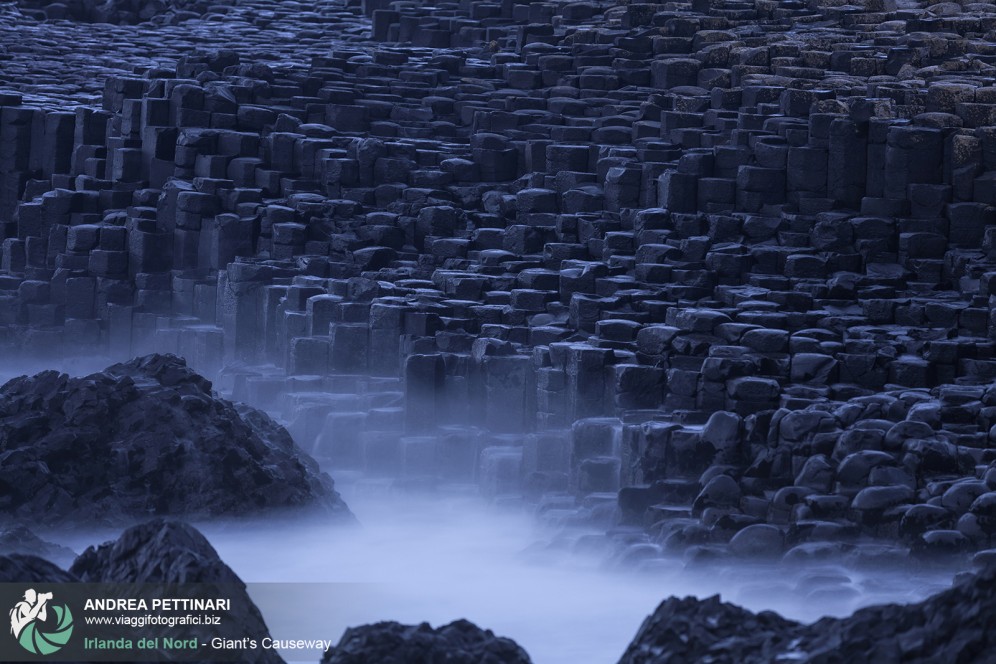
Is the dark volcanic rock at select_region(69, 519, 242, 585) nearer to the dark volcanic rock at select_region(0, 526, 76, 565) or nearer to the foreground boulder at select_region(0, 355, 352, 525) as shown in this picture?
the dark volcanic rock at select_region(0, 526, 76, 565)

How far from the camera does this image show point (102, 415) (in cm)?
1110

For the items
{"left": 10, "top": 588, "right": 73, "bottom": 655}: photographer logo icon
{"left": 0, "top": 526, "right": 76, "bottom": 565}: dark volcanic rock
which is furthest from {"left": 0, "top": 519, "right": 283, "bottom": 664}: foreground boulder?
{"left": 0, "top": 526, "right": 76, "bottom": 565}: dark volcanic rock

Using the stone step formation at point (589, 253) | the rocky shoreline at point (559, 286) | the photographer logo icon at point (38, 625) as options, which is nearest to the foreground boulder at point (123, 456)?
the rocky shoreline at point (559, 286)

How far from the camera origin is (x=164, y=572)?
661 centimetres

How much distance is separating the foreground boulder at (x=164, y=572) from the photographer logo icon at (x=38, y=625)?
10cm

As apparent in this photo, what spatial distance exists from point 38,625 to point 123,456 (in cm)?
489

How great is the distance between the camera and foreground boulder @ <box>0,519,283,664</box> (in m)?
6.31

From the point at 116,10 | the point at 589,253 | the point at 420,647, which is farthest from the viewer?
the point at 116,10

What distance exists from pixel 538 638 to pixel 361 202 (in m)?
7.96

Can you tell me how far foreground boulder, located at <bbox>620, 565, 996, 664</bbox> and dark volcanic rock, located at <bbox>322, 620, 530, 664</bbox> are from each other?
21.4 inches

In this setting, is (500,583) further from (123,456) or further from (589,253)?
(589,253)

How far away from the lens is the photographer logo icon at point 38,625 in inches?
241

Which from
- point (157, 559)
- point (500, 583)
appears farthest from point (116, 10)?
point (157, 559)

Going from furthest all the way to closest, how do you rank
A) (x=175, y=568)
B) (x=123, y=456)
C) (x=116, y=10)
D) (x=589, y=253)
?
(x=116, y=10) < (x=589, y=253) < (x=123, y=456) < (x=175, y=568)
